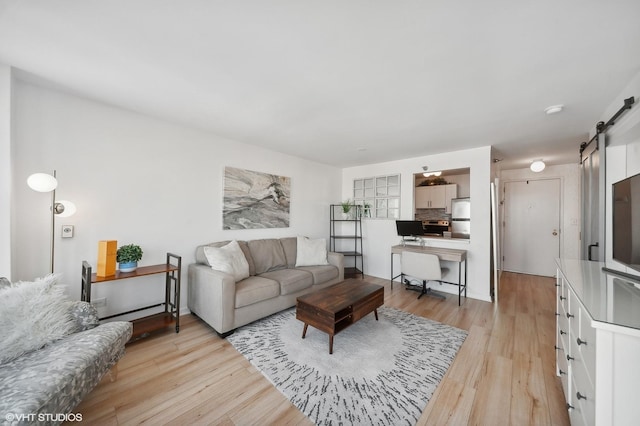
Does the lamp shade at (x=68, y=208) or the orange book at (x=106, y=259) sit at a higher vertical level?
the lamp shade at (x=68, y=208)

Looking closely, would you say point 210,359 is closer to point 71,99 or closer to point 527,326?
point 71,99

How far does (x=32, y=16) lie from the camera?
133 cm

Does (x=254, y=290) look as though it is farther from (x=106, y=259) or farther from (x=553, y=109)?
(x=553, y=109)

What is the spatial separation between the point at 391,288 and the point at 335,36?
3.80 metres

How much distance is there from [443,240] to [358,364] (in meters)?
2.84

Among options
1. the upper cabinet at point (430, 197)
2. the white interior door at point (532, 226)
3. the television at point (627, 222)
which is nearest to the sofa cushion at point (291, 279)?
the television at point (627, 222)

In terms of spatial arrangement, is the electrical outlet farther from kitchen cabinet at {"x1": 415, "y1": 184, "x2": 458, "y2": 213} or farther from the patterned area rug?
kitchen cabinet at {"x1": 415, "y1": 184, "x2": 458, "y2": 213}

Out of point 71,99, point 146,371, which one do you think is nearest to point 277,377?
point 146,371

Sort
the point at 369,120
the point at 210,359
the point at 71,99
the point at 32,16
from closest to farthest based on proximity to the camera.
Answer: the point at 32,16 → the point at 210,359 → the point at 71,99 → the point at 369,120

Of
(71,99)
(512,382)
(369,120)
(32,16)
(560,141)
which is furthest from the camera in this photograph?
(560,141)

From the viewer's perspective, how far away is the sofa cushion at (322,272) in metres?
3.38

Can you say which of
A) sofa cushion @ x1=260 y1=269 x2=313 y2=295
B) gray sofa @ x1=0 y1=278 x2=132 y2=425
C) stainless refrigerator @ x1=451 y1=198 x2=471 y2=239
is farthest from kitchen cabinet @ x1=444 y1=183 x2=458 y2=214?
gray sofa @ x1=0 y1=278 x2=132 y2=425

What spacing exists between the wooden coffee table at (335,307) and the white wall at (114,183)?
1.69m

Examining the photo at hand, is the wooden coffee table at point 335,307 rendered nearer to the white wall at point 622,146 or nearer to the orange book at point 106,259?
the orange book at point 106,259
